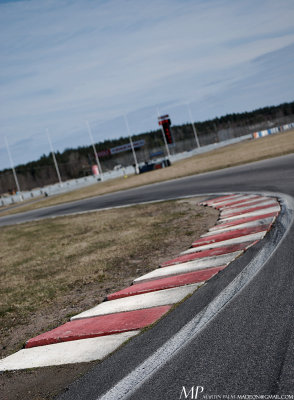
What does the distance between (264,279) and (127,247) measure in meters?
4.82

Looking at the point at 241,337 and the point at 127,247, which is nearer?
the point at 241,337

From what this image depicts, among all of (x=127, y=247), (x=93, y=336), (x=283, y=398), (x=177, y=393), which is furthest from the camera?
(x=127, y=247)

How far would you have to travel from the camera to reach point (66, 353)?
159 inches

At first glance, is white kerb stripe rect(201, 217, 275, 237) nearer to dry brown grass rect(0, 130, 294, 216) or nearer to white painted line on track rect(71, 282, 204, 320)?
white painted line on track rect(71, 282, 204, 320)

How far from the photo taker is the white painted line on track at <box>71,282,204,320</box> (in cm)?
489

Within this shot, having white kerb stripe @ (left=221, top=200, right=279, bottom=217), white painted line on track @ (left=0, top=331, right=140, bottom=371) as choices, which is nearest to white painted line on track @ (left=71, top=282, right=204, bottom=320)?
white painted line on track @ (left=0, top=331, right=140, bottom=371)

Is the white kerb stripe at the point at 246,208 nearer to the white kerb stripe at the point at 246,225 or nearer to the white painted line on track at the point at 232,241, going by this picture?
the white kerb stripe at the point at 246,225

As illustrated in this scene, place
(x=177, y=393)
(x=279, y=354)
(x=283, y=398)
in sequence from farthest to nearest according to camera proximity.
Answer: (x=279, y=354), (x=177, y=393), (x=283, y=398)

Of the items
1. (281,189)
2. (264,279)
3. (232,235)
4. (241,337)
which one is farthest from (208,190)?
(241,337)

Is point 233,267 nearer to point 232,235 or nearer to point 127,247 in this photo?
point 232,235

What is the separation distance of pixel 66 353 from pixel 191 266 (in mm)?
2584

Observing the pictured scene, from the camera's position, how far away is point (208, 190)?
57.8 feet

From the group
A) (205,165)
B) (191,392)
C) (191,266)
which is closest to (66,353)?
(191,392)

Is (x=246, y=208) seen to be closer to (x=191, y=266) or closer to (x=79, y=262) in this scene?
(x=79, y=262)
